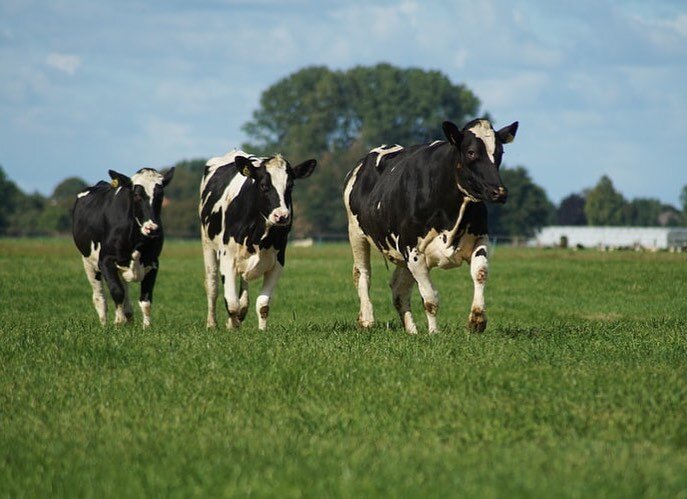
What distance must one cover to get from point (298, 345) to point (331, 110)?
126 meters

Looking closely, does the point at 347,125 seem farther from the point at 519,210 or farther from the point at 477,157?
the point at 477,157

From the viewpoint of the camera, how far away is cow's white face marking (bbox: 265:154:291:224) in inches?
596

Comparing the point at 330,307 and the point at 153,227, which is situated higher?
the point at 153,227

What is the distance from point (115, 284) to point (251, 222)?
310 centimetres

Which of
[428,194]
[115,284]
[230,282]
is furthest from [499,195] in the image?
[115,284]

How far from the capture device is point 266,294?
53.5ft

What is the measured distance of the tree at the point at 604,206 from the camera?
172 m

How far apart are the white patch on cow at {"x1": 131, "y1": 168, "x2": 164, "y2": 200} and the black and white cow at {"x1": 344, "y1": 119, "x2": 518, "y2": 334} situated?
11.2 feet

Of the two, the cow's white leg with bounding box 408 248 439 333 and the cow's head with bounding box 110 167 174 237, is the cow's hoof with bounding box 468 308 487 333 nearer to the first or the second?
the cow's white leg with bounding box 408 248 439 333

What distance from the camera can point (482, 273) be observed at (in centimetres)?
1380

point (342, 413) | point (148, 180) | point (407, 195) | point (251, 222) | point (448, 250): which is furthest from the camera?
point (148, 180)

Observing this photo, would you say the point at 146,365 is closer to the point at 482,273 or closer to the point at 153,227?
the point at 482,273

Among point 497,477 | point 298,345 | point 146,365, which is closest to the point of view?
point 497,477

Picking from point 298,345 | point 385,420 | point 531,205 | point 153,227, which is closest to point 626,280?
point 153,227
